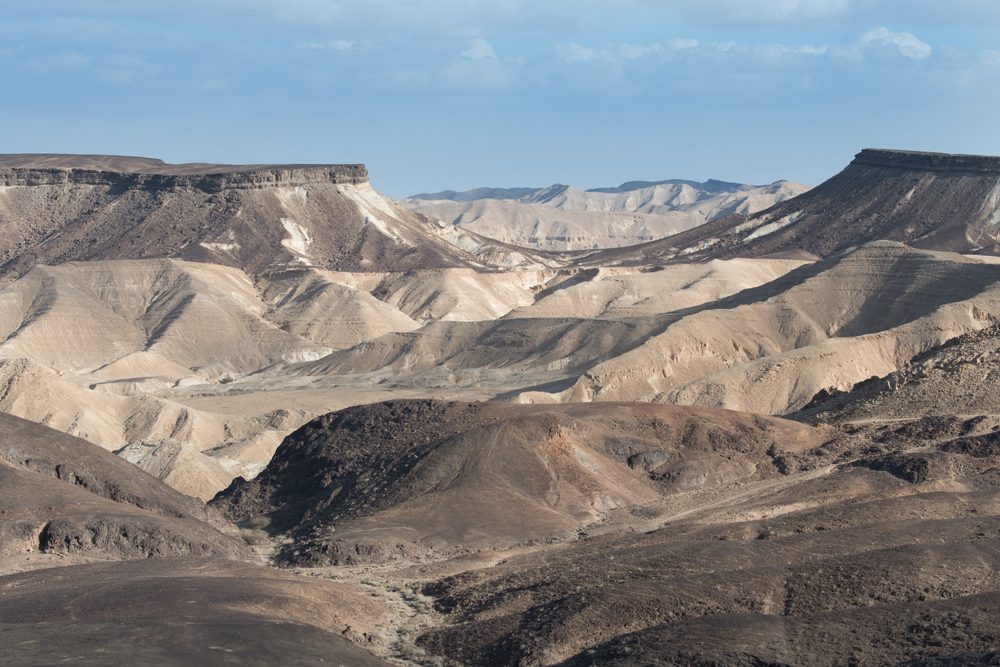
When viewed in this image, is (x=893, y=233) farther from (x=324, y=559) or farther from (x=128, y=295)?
(x=324, y=559)

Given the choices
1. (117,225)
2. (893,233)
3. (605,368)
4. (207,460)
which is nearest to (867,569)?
(207,460)

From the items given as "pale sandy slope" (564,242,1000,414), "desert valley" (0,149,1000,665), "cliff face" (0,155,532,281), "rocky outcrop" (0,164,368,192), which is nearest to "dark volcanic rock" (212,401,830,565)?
"desert valley" (0,149,1000,665)

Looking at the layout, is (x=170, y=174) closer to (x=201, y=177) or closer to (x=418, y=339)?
(x=201, y=177)

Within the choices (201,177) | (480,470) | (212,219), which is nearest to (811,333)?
(480,470)

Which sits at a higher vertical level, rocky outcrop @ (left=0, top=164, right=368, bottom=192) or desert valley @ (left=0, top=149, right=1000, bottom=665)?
rocky outcrop @ (left=0, top=164, right=368, bottom=192)

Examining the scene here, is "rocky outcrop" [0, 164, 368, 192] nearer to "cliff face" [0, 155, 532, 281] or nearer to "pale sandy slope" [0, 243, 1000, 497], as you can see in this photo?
"cliff face" [0, 155, 532, 281]

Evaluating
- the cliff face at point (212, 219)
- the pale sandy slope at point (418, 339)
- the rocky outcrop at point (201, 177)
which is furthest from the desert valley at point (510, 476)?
the rocky outcrop at point (201, 177)

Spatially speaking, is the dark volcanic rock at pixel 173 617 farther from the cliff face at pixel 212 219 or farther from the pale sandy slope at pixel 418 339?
the cliff face at pixel 212 219
